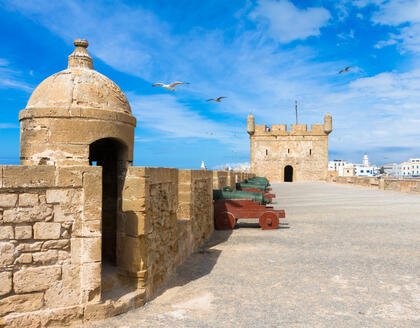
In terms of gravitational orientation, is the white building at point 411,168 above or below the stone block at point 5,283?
above

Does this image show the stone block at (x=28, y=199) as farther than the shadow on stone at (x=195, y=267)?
No

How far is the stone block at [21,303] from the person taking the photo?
2.72 m

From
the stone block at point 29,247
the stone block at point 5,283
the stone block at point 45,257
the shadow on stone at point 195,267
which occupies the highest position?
the stone block at point 29,247

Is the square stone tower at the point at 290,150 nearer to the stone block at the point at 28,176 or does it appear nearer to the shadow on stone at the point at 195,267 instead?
the shadow on stone at the point at 195,267

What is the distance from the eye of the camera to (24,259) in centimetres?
278

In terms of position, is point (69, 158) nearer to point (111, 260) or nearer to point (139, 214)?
point (139, 214)

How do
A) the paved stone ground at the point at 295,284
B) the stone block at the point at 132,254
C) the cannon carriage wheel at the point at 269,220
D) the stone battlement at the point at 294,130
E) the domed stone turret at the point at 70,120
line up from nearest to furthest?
the paved stone ground at the point at 295,284
the stone block at the point at 132,254
the domed stone turret at the point at 70,120
the cannon carriage wheel at the point at 269,220
the stone battlement at the point at 294,130

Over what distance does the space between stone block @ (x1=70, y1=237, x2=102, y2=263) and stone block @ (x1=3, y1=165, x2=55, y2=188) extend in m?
0.55

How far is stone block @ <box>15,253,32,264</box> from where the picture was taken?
276cm

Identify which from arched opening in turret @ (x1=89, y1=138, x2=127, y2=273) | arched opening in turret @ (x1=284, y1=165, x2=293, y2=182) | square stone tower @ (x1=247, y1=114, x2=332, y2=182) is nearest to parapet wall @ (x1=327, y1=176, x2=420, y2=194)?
square stone tower @ (x1=247, y1=114, x2=332, y2=182)

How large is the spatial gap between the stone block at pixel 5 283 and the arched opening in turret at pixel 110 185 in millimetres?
1202

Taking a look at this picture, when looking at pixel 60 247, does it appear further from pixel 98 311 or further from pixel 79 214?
pixel 98 311

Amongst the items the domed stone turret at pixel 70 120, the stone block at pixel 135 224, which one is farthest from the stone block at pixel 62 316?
the domed stone turret at pixel 70 120

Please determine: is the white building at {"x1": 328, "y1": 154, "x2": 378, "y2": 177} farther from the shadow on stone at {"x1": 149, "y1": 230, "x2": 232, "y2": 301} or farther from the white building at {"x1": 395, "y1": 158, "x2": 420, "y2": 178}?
the shadow on stone at {"x1": 149, "y1": 230, "x2": 232, "y2": 301}
